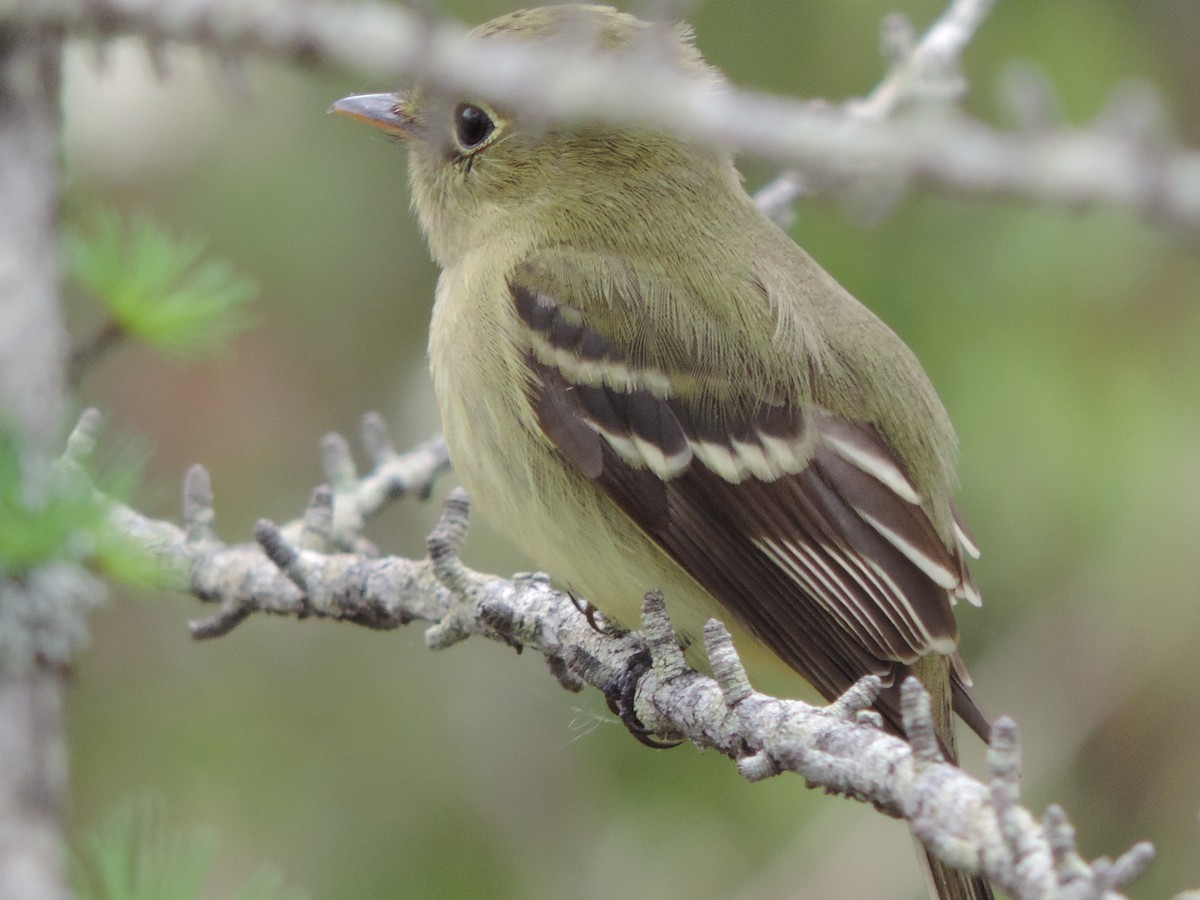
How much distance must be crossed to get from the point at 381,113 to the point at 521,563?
1951mm

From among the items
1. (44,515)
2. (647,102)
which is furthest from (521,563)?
(647,102)

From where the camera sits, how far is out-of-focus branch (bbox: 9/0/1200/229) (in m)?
0.94

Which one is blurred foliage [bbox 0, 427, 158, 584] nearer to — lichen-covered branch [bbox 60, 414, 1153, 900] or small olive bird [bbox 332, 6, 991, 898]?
lichen-covered branch [bbox 60, 414, 1153, 900]

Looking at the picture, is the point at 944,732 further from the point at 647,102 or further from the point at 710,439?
the point at 647,102

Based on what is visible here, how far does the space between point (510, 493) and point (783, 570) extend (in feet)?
2.06

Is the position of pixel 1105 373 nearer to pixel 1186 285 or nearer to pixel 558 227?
pixel 1186 285

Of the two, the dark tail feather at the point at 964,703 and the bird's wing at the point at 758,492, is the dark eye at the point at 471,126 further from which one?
the dark tail feather at the point at 964,703

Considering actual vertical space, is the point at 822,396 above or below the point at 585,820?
above

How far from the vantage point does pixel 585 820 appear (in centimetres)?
515

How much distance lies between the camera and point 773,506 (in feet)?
10.5

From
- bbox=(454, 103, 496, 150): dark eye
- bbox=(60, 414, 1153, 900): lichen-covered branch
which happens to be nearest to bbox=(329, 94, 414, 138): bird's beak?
bbox=(454, 103, 496, 150): dark eye

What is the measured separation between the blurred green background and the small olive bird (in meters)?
0.90

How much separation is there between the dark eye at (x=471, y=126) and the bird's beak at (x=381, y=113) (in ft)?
0.43

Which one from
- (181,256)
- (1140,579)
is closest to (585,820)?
(1140,579)
